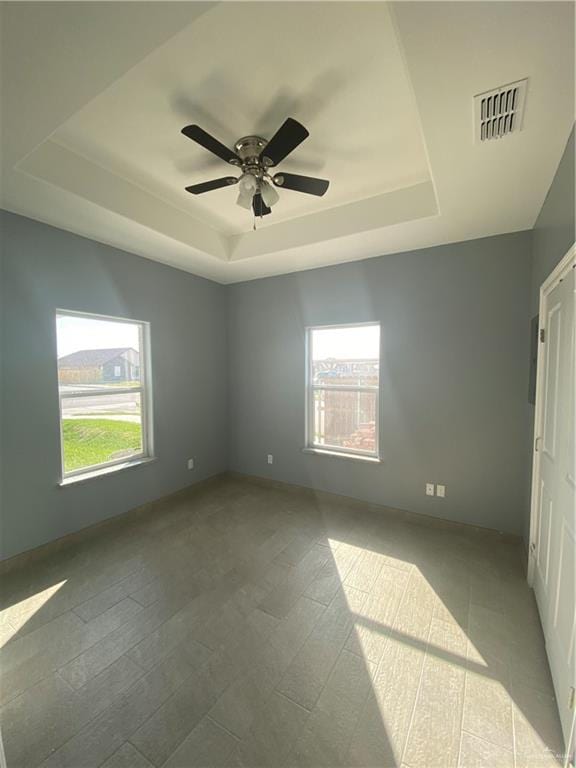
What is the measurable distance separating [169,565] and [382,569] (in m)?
1.67

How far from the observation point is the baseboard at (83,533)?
2.40 m

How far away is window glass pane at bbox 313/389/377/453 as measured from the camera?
3441 mm

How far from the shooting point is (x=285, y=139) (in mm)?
1562

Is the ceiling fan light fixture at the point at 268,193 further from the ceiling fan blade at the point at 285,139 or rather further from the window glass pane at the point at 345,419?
the window glass pane at the point at 345,419

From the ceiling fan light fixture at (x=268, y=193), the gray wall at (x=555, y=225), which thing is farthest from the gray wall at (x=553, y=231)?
the ceiling fan light fixture at (x=268, y=193)

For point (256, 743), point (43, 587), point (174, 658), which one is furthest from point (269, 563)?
point (43, 587)

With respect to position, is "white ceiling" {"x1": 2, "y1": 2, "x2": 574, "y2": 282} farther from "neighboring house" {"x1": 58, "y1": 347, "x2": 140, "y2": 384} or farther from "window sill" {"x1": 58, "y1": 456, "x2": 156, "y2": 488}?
"window sill" {"x1": 58, "y1": 456, "x2": 156, "y2": 488}

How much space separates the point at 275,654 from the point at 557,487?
1752 mm

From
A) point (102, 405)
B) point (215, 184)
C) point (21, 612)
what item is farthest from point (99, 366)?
point (215, 184)

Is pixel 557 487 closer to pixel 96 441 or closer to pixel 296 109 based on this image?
pixel 296 109

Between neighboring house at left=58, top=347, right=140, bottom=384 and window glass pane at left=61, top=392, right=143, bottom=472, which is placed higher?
neighboring house at left=58, top=347, right=140, bottom=384

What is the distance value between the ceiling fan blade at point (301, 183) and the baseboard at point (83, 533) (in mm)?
3235

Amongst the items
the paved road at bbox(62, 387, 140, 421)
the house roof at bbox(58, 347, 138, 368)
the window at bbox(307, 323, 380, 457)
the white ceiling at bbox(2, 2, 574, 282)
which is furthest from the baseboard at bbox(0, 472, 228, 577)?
the white ceiling at bbox(2, 2, 574, 282)

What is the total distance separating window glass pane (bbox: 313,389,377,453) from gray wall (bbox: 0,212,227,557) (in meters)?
1.48
